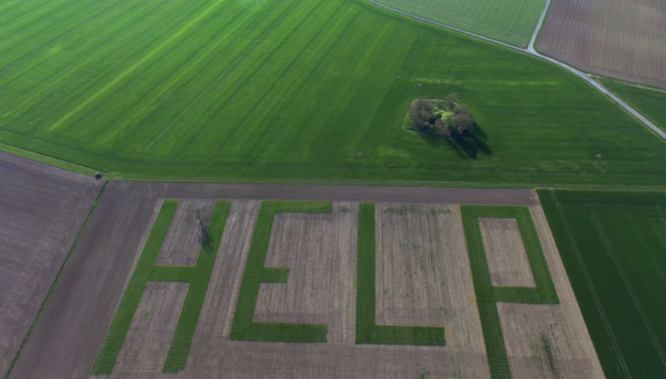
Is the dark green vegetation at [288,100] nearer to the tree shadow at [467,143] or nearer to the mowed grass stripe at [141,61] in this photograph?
the mowed grass stripe at [141,61]

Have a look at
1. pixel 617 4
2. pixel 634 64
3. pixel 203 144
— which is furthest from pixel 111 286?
pixel 617 4

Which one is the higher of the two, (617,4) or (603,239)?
(617,4)

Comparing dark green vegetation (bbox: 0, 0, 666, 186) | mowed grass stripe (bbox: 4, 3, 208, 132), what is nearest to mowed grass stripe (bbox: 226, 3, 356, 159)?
dark green vegetation (bbox: 0, 0, 666, 186)

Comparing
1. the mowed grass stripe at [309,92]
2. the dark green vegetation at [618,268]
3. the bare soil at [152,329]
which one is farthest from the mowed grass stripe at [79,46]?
the dark green vegetation at [618,268]

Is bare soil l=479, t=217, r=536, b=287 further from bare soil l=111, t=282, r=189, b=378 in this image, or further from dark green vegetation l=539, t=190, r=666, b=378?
bare soil l=111, t=282, r=189, b=378

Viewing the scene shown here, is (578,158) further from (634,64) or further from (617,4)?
(617,4)
